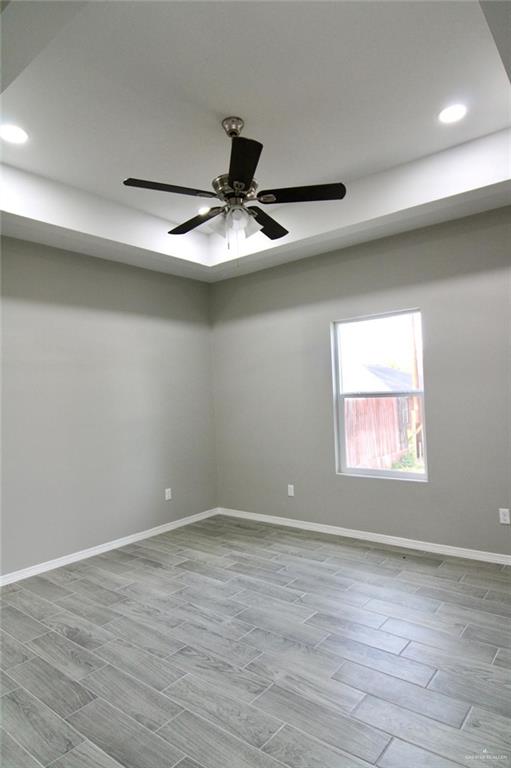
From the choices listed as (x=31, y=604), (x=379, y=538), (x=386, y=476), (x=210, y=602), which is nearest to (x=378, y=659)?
(x=210, y=602)

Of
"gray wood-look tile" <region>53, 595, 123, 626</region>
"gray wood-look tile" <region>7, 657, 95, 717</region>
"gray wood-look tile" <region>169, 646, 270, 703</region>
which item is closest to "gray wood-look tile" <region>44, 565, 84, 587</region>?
"gray wood-look tile" <region>53, 595, 123, 626</region>

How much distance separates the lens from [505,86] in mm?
2506

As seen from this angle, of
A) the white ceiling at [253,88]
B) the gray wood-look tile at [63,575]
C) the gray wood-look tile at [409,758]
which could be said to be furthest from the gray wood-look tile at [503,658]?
the white ceiling at [253,88]

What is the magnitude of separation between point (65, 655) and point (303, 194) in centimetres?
286

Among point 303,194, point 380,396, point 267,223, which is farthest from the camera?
point 380,396

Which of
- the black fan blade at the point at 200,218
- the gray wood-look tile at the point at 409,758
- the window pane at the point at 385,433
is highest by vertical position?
the black fan blade at the point at 200,218

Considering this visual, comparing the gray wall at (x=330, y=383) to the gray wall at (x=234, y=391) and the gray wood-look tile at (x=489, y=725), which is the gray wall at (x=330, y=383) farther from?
the gray wood-look tile at (x=489, y=725)

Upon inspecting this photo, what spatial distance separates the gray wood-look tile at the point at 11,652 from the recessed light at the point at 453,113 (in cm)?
397

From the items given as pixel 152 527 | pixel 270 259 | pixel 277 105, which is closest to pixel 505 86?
pixel 277 105

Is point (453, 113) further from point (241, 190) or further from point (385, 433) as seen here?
point (385, 433)

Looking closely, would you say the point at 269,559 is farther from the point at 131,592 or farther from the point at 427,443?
the point at 427,443

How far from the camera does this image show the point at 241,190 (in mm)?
2596

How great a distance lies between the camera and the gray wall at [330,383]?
343cm

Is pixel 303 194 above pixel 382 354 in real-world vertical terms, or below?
above
